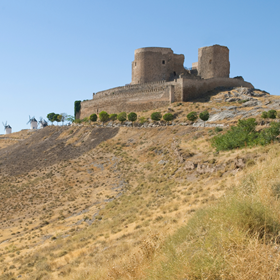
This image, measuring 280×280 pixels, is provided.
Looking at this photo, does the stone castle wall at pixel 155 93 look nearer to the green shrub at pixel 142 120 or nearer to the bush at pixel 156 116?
the green shrub at pixel 142 120

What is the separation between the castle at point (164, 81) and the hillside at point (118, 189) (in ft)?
6.66

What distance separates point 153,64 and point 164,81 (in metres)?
5.37

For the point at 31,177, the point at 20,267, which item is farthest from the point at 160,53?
the point at 20,267

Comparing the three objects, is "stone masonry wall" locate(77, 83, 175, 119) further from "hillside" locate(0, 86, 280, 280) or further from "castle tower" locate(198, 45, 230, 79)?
"castle tower" locate(198, 45, 230, 79)

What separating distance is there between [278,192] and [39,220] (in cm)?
1480

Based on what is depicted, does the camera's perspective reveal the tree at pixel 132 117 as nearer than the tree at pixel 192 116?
No

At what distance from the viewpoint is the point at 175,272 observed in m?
4.50

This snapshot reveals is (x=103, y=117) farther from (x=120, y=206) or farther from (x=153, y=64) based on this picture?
(x=120, y=206)

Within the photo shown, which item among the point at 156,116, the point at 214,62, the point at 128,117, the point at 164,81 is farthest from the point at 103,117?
the point at 214,62

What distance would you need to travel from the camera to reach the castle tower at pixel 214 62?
3791 centimetres

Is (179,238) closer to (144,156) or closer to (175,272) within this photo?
(175,272)

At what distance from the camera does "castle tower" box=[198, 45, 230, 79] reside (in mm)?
37906

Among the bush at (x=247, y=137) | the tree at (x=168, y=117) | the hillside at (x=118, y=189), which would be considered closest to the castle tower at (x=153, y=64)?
the hillside at (x=118, y=189)

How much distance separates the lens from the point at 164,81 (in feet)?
118
